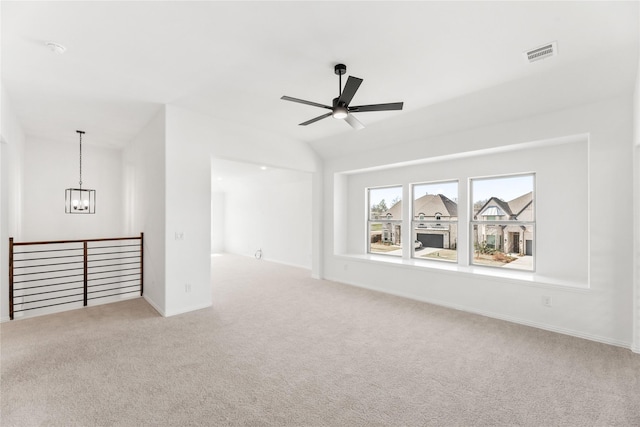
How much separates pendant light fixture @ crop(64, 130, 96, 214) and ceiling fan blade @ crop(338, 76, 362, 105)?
5.51 metres

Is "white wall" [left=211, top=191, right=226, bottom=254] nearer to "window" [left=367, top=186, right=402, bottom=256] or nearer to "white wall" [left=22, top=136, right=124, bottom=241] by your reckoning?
"white wall" [left=22, top=136, right=124, bottom=241]

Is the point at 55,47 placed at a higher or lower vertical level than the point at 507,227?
higher

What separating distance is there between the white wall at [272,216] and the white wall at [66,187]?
380 centimetres

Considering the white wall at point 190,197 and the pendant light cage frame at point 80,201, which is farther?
the pendant light cage frame at point 80,201

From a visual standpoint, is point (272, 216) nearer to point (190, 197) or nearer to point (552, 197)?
point (190, 197)

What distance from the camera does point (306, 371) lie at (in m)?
2.59

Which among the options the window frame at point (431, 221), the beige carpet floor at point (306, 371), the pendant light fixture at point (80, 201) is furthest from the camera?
the pendant light fixture at point (80, 201)

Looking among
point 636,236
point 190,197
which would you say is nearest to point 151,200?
point 190,197

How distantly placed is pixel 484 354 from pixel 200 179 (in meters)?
4.28

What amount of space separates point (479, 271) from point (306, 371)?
3187mm

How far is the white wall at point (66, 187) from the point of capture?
5555 mm

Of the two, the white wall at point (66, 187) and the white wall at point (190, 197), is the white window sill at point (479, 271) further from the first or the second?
the white wall at point (66, 187)

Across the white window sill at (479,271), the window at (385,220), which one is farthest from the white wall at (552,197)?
the window at (385,220)

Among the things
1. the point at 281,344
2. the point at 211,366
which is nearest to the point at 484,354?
the point at 281,344
